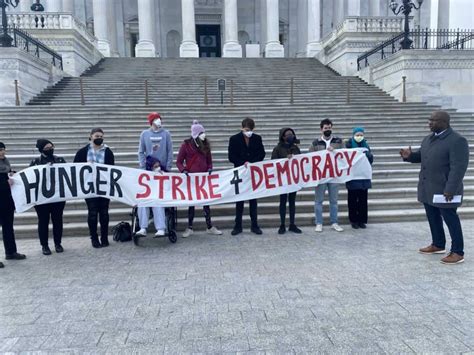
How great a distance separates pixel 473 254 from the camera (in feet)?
19.0

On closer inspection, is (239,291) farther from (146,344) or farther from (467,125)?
(467,125)

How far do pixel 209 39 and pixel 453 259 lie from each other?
3575cm

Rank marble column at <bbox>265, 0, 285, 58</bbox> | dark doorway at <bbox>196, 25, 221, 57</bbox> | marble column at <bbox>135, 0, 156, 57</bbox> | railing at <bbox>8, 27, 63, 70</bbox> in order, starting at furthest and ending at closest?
dark doorway at <bbox>196, 25, 221, 57</bbox> < marble column at <bbox>265, 0, 285, 58</bbox> < marble column at <bbox>135, 0, 156, 57</bbox> < railing at <bbox>8, 27, 63, 70</bbox>

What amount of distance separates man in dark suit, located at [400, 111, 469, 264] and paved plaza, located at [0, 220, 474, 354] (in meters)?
0.45

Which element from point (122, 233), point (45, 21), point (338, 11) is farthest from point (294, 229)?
point (338, 11)

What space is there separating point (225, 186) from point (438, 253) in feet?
11.9

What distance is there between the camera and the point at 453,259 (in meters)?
5.39

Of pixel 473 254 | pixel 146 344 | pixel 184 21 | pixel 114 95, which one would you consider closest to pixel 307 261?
pixel 473 254

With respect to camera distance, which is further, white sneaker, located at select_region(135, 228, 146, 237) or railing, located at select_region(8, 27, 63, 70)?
railing, located at select_region(8, 27, 63, 70)

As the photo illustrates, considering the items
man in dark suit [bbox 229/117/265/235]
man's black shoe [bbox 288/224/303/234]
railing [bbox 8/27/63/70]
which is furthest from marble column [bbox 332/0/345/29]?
man's black shoe [bbox 288/224/303/234]

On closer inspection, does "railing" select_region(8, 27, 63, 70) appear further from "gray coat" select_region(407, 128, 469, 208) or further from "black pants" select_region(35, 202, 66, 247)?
"gray coat" select_region(407, 128, 469, 208)

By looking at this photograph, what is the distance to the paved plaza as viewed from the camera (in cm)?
348

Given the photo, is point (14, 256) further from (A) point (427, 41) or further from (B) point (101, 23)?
(B) point (101, 23)

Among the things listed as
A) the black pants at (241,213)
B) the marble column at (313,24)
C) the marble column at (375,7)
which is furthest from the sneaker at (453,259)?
the marble column at (375,7)
